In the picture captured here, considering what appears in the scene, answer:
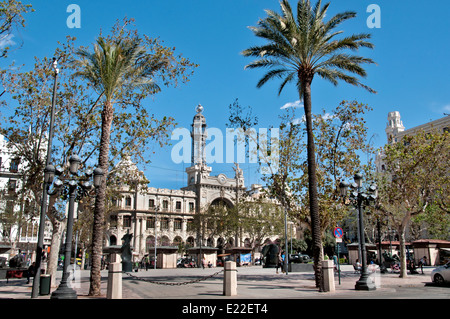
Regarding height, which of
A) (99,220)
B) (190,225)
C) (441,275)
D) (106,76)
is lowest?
(441,275)

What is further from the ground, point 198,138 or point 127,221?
point 198,138

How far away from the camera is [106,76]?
55.2ft

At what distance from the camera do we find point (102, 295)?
608 inches

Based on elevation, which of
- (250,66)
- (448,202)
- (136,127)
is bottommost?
(448,202)

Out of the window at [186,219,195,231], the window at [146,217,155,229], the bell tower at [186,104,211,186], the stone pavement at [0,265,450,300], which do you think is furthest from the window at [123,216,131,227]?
the stone pavement at [0,265,450,300]

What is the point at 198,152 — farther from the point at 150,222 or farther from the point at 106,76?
the point at 106,76

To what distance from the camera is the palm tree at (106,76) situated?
1583cm

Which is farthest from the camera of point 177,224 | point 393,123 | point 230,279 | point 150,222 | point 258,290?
point 393,123

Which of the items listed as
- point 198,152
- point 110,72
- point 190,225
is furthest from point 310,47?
point 198,152

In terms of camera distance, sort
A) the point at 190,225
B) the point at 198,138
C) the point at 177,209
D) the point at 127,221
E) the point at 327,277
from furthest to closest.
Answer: the point at 198,138 < the point at 177,209 < the point at 127,221 < the point at 190,225 < the point at 327,277

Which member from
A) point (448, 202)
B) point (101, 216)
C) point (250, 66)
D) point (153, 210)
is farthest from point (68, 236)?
point (153, 210)

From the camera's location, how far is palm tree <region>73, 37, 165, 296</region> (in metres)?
15.8

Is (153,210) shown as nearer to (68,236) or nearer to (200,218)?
(200,218)
